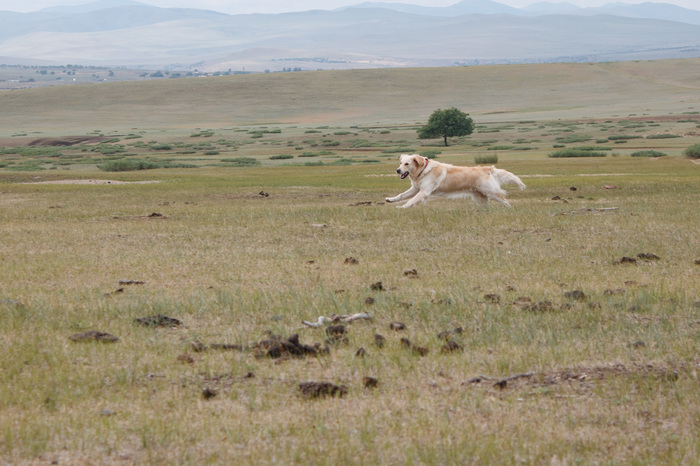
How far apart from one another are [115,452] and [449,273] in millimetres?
6752

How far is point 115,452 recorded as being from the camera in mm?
5145

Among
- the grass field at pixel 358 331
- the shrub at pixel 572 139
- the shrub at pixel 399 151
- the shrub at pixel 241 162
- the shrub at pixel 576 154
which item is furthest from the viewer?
the shrub at pixel 572 139

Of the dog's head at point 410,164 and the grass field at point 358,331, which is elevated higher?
the dog's head at point 410,164

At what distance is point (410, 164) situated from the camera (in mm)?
19984

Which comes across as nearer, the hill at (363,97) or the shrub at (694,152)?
the shrub at (694,152)

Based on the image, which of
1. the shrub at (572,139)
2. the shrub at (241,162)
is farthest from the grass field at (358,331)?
the shrub at (572,139)

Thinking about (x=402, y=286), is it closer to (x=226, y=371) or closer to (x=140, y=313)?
(x=140, y=313)

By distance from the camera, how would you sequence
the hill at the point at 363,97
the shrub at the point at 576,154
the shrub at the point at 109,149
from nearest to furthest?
the shrub at the point at 576,154 < the shrub at the point at 109,149 < the hill at the point at 363,97

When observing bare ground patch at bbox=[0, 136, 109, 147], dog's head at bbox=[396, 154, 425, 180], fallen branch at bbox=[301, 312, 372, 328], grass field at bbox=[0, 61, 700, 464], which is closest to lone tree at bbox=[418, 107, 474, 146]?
bare ground patch at bbox=[0, 136, 109, 147]

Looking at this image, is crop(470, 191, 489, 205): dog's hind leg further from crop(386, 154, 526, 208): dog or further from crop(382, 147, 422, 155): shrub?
crop(382, 147, 422, 155): shrub

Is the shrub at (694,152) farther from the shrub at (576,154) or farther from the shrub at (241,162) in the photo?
the shrub at (241,162)

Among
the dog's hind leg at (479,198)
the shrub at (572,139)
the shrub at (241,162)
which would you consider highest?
the dog's hind leg at (479,198)

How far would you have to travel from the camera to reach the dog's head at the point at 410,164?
19922mm

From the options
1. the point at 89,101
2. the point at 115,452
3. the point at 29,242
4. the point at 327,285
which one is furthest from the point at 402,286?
the point at 89,101
